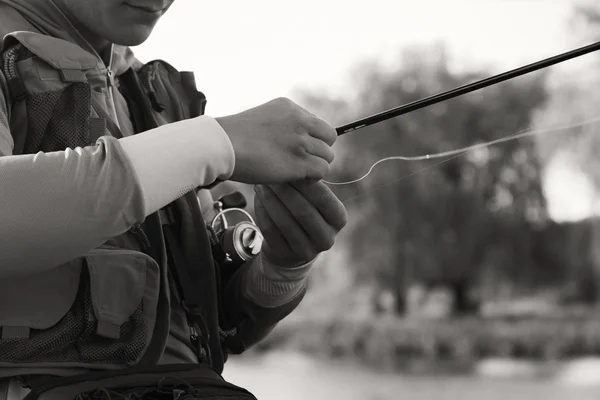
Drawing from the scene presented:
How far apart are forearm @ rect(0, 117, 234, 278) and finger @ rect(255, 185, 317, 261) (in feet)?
0.84

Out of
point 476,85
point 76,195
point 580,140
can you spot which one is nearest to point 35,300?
point 76,195

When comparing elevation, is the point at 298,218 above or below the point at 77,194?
above

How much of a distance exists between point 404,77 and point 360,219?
2.57 m

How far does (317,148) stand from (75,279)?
0.34m

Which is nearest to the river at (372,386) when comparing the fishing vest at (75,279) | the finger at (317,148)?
the fishing vest at (75,279)

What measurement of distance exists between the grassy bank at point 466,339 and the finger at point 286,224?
14786 millimetres

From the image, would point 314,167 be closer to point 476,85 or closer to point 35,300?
point 476,85

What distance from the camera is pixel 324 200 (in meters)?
1.28

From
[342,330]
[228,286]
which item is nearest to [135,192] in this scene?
[228,286]

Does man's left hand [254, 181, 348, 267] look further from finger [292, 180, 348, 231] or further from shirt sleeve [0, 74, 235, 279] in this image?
shirt sleeve [0, 74, 235, 279]

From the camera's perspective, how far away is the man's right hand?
1.12 meters

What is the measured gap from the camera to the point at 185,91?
1.52 meters

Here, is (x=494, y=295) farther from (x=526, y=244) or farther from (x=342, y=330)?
(x=342, y=330)

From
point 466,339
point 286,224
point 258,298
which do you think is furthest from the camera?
point 466,339
